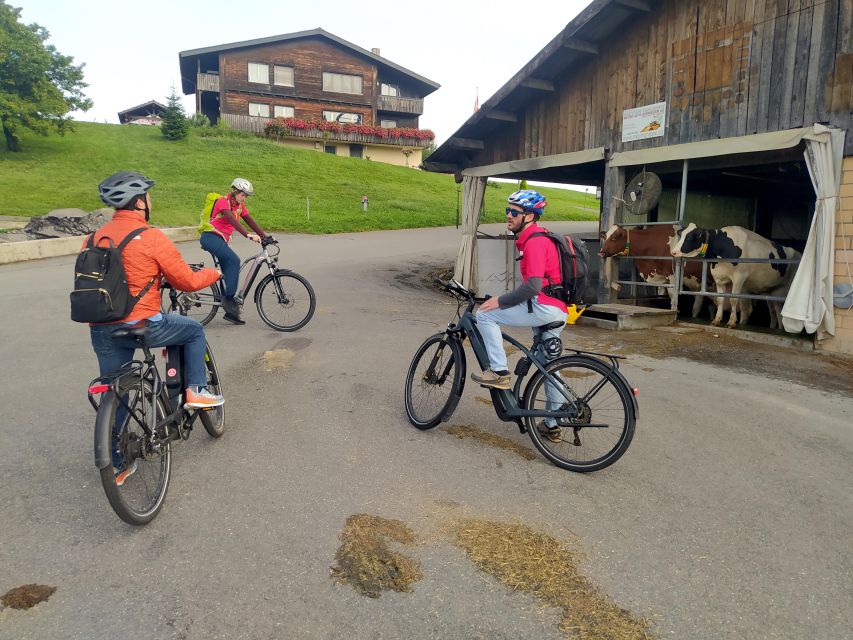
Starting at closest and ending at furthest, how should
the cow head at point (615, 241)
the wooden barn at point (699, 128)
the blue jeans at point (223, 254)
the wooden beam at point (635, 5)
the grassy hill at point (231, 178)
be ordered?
the blue jeans at point (223, 254) → the wooden barn at point (699, 128) → the wooden beam at point (635, 5) → the cow head at point (615, 241) → the grassy hill at point (231, 178)

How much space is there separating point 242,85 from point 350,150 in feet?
30.2

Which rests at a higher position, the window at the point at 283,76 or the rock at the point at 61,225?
the window at the point at 283,76

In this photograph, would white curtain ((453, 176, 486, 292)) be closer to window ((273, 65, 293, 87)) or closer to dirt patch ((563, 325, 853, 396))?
dirt patch ((563, 325, 853, 396))

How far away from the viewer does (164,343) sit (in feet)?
12.6

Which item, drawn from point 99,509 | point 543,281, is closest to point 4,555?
point 99,509

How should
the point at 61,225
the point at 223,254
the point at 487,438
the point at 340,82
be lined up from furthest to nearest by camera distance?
the point at 340,82 → the point at 61,225 → the point at 223,254 → the point at 487,438

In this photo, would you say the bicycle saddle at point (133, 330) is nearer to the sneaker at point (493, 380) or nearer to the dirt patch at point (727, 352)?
the sneaker at point (493, 380)

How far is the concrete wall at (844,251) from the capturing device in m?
8.30

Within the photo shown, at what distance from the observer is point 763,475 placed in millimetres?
4297

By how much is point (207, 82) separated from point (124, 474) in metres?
48.7

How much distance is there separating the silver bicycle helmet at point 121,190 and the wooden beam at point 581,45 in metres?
9.60

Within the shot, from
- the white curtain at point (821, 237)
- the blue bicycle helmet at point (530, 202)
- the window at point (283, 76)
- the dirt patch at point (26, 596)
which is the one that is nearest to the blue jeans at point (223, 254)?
the blue bicycle helmet at point (530, 202)

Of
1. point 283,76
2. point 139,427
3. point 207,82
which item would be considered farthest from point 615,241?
point 207,82

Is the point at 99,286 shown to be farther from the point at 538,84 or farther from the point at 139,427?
the point at 538,84
